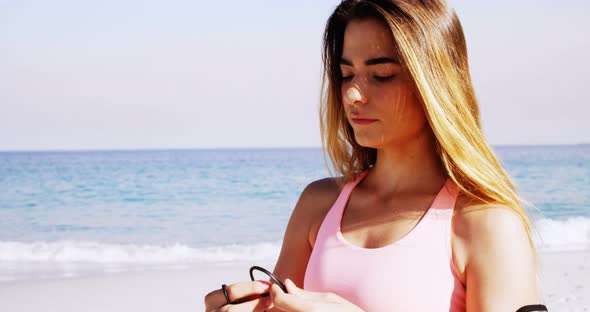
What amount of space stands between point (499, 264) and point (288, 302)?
18.3 inches

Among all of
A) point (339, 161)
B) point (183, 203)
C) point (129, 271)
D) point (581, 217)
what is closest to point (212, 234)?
point (129, 271)

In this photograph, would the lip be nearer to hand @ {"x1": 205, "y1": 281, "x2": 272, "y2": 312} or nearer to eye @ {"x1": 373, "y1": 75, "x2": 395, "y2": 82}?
eye @ {"x1": 373, "y1": 75, "x2": 395, "y2": 82}

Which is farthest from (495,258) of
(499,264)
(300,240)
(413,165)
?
(300,240)

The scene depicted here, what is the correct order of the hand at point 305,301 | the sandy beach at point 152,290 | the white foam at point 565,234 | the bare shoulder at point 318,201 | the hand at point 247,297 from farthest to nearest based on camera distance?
the white foam at point 565,234
the sandy beach at point 152,290
the bare shoulder at point 318,201
the hand at point 247,297
the hand at point 305,301

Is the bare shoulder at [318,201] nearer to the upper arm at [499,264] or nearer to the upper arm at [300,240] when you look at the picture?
the upper arm at [300,240]

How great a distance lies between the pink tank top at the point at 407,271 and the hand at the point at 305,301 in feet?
0.36

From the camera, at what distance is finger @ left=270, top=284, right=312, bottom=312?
63.2 inches

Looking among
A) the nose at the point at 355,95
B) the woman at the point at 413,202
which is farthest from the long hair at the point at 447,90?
the nose at the point at 355,95

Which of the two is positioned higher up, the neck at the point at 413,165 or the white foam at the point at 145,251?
the neck at the point at 413,165

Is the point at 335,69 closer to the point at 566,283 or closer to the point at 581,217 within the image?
the point at 566,283

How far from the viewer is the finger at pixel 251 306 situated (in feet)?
5.57

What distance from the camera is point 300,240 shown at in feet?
6.77

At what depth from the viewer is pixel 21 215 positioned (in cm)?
1702

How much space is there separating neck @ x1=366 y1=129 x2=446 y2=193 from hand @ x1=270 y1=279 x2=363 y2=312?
41 cm
